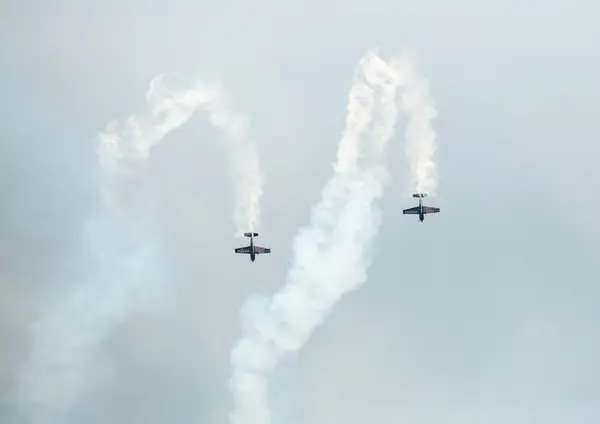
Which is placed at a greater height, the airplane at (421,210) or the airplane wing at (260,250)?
the airplane at (421,210)

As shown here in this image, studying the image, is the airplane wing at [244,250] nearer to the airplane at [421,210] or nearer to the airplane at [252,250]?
the airplane at [252,250]

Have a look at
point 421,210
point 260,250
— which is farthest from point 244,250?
point 421,210

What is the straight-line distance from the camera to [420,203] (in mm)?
173750

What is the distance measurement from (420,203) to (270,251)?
18.2m

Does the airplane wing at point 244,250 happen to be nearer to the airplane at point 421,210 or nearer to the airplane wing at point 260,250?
the airplane wing at point 260,250

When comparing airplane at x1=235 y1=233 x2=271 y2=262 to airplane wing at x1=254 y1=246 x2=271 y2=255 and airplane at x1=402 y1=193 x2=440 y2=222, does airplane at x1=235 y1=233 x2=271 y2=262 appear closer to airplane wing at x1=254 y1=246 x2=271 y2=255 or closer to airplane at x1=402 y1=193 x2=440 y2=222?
airplane wing at x1=254 y1=246 x2=271 y2=255

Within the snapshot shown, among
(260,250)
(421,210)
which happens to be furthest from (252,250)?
(421,210)

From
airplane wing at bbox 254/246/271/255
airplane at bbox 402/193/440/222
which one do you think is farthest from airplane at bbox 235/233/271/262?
airplane at bbox 402/193/440/222

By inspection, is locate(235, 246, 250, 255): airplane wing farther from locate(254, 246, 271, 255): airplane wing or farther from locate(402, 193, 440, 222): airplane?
locate(402, 193, 440, 222): airplane

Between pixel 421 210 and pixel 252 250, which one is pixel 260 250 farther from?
pixel 421 210

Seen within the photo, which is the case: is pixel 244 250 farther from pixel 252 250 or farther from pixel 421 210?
pixel 421 210

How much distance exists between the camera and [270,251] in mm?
175375

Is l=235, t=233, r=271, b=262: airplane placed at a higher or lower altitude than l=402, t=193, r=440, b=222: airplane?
lower

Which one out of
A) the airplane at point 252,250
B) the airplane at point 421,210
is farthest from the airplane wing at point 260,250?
the airplane at point 421,210
